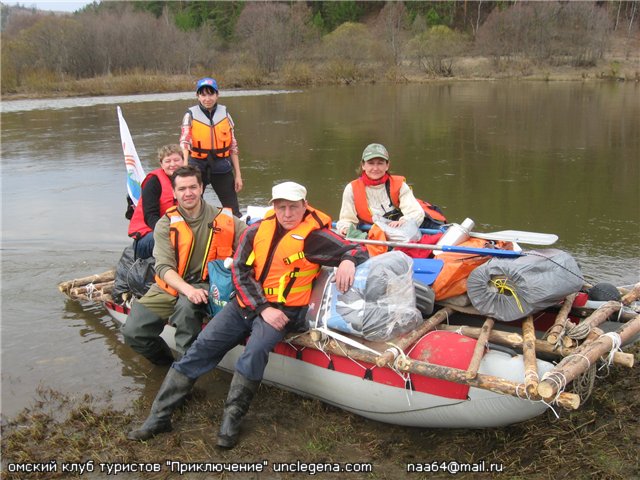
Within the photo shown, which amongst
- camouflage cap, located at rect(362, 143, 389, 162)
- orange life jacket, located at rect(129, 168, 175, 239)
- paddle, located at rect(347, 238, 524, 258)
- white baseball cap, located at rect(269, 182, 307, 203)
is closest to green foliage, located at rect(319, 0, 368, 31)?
camouflage cap, located at rect(362, 143, 389, 162)

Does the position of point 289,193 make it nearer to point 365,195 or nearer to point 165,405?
point 165,405

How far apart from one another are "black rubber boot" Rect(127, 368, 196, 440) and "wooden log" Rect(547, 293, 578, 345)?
2418 mm

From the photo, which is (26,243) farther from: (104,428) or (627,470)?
(627,470)

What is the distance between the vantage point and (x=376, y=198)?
5.45 meters

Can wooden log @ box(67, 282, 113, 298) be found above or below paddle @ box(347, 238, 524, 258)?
below

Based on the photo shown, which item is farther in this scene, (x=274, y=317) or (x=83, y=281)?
(x=83, y=281)

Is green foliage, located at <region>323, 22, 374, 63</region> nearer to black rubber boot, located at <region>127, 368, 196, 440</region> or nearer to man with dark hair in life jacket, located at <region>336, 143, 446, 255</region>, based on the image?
man with dark hair in life jacket, located at <region>336, 143, 446, 255</region>

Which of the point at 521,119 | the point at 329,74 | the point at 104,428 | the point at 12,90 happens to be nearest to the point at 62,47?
the point at 12,90

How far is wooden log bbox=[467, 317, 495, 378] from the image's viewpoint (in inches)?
126

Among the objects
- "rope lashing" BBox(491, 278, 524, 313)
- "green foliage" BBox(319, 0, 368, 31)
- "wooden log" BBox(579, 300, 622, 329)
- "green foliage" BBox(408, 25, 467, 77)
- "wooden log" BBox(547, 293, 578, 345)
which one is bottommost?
"wooden log" BBox(547, 293, 578, 345)

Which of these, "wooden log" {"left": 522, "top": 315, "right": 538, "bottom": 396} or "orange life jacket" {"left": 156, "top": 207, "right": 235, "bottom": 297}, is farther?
"orange life jacket" {"left": 156, "top": 207, "right": 235, "bottom": 297}

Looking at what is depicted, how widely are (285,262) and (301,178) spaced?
7.38m

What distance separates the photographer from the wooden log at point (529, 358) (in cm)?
302

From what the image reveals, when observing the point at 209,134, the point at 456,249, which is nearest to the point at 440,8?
the point at 209,134
